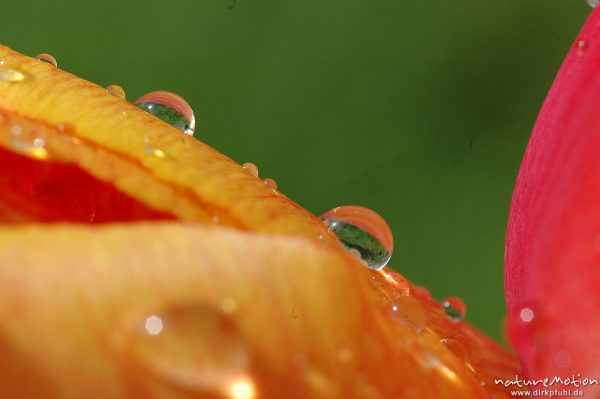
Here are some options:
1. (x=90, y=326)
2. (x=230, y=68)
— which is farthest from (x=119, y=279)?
(x=230, y=68)

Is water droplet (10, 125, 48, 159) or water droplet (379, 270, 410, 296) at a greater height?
water droplet (379, 270, 410, 296)

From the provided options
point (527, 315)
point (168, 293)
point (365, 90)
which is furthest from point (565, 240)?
point (365, 90)

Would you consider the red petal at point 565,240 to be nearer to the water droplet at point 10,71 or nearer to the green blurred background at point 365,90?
the water droplet at point 10,71

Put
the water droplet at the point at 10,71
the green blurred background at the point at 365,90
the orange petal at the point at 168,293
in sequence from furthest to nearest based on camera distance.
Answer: the green blurred background at the point at 365,90 < the water droplet at the point at 10,71 < the orange petal at the point at 168,293

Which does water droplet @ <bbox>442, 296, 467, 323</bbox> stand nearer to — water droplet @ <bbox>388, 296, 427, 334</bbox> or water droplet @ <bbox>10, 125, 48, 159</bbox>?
water droplet @ <bbox>388, 296, 427, 334</bbox>

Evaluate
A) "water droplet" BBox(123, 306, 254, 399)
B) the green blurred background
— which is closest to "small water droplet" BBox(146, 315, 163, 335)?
"water droplet" BBox(123, 306, 254, 399)

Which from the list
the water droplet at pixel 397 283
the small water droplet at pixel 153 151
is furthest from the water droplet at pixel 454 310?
the small water droplet at pixel 153 151
